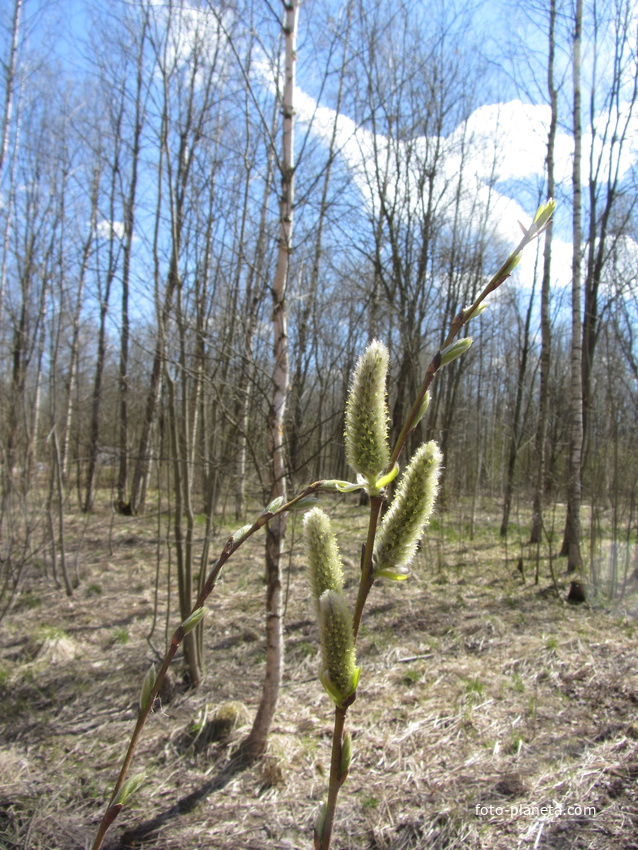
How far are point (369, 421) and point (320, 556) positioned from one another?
0.57 ft

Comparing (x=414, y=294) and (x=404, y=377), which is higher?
(x=414, y=294)

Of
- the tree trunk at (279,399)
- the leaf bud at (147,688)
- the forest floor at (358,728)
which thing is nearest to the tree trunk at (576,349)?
the forest floor at (358,728)

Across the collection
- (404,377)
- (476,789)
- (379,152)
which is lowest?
(476,789)

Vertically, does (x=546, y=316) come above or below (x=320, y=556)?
above

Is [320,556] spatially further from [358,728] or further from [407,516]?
[358,728]

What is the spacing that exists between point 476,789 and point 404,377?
7270mm

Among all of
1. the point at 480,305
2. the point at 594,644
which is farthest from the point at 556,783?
the point at 480,305

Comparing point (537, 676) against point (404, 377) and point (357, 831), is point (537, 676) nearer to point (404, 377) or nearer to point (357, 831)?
point (357, 831)

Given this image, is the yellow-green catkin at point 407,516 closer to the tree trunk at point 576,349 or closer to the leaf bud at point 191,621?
the leaf bud at point 191,621

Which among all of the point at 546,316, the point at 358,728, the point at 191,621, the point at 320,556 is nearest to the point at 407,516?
the point at 320,556

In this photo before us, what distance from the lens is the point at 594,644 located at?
504 centimetres

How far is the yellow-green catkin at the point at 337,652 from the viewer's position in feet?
1.82

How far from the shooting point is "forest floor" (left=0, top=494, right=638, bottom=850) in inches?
111

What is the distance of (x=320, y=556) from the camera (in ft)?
2.03
